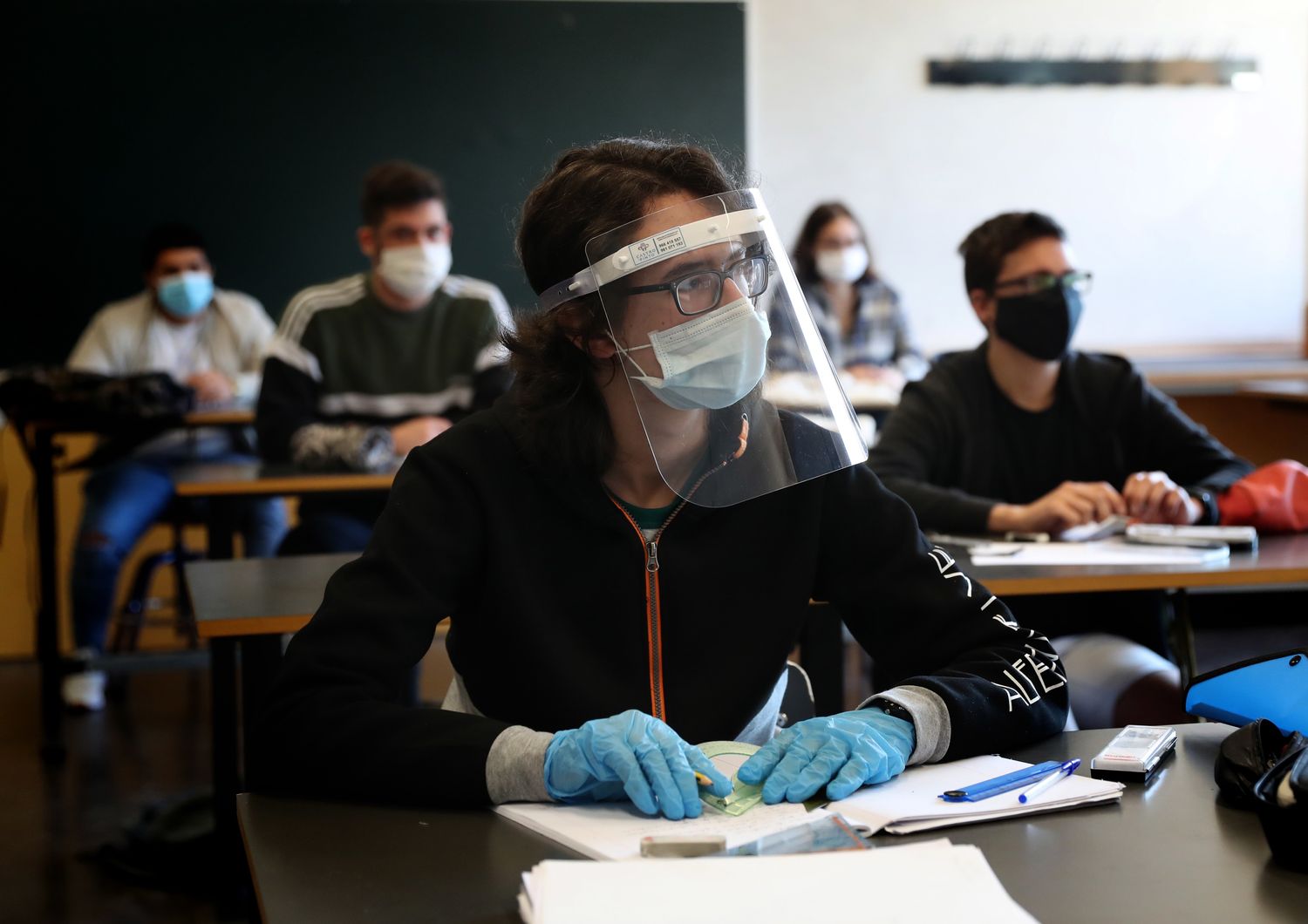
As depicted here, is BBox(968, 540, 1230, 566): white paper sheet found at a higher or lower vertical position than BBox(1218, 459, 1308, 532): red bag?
lower

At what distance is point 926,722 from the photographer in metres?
1.15

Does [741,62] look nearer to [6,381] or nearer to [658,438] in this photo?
[6,381]

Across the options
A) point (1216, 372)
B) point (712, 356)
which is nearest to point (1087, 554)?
point (712, 356)

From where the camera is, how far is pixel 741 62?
5.72 meters

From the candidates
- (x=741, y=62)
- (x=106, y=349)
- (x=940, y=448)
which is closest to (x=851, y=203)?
(x=741, y=62)

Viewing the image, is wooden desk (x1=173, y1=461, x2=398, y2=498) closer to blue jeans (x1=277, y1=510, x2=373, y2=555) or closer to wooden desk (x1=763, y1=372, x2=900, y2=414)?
blue jeans (x1=277, y1=510, x2=373, y2=555)

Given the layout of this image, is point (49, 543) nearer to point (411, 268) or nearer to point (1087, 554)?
point (411, 268)

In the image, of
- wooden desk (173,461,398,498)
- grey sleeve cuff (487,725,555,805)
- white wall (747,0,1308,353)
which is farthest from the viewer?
white wall (747,0,1308,353)

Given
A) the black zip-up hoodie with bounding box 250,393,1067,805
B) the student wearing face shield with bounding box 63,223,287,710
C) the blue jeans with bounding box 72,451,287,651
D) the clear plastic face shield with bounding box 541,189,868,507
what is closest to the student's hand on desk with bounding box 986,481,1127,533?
the black zip-up hoodie with bounding box 250,393,1067,805

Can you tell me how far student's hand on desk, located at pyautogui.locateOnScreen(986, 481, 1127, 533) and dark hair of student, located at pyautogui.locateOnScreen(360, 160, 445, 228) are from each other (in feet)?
6.54

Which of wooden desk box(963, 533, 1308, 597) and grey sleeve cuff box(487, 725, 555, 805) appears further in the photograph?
wooden desk box(963, 533, 1308, 597)

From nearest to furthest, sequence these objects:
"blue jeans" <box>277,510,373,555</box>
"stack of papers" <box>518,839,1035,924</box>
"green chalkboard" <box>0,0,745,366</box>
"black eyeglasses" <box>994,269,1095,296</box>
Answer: "stack of papers" <box>518,839,1035,924</box> → "black eyeglasses" <box>994,269,1095,296</box> → "blue jeans" <box>277,510,373,555</box> → "green chalkboard" <box>0,0,745,366</box>

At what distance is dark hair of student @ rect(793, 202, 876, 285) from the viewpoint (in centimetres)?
519

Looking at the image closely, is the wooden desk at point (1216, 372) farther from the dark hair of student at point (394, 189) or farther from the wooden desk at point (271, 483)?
the wooden desk at point (271, 483)
